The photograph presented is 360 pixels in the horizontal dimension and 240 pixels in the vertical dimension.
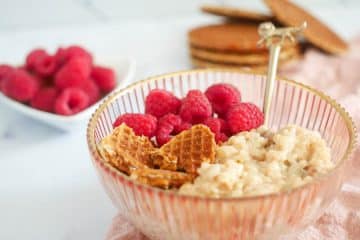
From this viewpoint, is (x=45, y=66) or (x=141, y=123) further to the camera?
(x=45, y=66)

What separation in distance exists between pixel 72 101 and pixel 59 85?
0.06 meters

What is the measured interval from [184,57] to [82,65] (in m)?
0.47

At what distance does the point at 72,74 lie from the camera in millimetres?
1420

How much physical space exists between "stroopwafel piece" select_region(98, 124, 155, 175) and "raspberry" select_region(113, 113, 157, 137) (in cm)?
3

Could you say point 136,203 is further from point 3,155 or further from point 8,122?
point 8,122

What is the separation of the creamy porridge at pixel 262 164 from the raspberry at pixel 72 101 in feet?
1.84

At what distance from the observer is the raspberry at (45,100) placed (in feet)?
4.61

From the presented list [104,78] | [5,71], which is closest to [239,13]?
[104,78]

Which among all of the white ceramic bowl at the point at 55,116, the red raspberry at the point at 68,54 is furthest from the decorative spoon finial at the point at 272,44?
the red raspberry at the point at 68,54

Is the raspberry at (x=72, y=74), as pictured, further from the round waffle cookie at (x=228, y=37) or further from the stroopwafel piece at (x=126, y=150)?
the stroopwafel piece at (x=126, y=150)

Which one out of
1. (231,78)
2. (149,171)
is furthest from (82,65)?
(149,171)

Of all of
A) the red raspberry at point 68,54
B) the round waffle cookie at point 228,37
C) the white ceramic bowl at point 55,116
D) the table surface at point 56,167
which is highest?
the round waffle cookie at point 228,37

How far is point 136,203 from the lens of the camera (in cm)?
81

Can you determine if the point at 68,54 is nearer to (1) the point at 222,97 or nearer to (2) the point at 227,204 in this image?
(1) the point at 222,97
